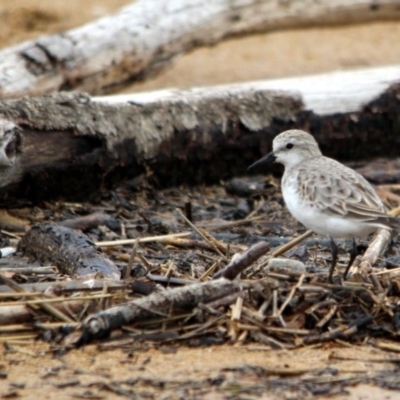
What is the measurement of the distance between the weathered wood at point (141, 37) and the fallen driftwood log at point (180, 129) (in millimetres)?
1005

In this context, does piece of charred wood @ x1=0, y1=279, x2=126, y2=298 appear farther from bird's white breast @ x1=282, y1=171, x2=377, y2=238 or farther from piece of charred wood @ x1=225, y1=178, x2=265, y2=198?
piece of charred wood @ x1=225, y1=178, x2=265, y2=198

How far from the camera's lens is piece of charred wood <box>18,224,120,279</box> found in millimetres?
4863

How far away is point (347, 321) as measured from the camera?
4.25 meters

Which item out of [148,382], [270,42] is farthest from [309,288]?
[270,42]

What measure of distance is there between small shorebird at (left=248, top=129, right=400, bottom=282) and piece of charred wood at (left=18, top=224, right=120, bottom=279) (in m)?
0.95

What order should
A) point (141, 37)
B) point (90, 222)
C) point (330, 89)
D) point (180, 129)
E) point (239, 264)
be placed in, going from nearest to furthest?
point (239, 264) → point (90, 222) → point (180, 129) → point (330, 89) → point (141, 37)

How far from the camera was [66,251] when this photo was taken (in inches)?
202

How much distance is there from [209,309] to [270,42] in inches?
302

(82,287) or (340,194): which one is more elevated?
(340,194)

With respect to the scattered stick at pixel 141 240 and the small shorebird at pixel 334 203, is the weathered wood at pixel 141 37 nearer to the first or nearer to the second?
the scattered stick at pixel 141 240

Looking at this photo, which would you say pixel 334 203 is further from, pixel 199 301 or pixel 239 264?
pixel 199 301

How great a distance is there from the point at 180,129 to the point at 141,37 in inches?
64.9

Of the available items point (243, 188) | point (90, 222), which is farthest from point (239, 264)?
point (243, 188)

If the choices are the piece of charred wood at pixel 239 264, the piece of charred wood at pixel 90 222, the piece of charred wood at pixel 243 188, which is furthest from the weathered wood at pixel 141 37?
the piece of charred wood at pixel 239 264
